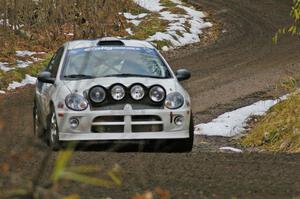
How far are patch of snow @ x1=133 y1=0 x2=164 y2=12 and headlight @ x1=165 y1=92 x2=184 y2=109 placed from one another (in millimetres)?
25093

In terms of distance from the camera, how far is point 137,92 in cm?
1070

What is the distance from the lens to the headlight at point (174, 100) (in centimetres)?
1080

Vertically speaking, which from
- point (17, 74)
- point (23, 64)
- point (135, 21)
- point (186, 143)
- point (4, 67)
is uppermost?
point (186, 143)

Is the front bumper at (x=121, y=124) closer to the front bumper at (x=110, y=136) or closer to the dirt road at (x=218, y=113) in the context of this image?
the front bumper at (x=110, y=136)

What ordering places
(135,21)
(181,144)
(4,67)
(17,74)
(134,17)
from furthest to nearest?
(134,17) → (135,21) → (4,67) → (17,74) → (181,144)

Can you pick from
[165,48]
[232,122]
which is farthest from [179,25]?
[232,122]

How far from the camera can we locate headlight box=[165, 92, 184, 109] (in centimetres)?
1080

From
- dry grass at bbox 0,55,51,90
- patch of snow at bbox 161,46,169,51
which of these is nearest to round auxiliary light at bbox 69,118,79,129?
dry grass at bbox 0,55,51,90

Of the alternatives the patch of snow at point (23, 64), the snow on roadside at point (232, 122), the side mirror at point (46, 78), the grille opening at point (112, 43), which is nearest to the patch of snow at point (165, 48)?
the patch of snow at point (23, 64)

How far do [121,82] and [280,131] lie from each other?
152 inches

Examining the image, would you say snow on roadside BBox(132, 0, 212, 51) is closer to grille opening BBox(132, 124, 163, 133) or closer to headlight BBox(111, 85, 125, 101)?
grille opening BBox(132, 124, 163, 133)

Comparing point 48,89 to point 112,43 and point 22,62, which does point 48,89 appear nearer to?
point 112,43

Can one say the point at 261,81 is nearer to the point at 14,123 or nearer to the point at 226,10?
the point at 226,10

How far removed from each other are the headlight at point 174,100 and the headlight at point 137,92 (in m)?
0.32
